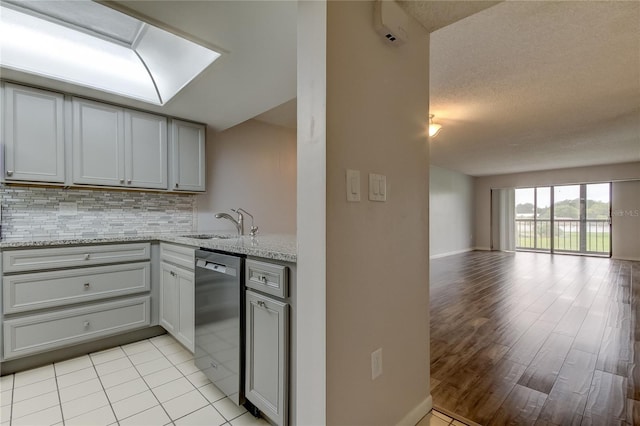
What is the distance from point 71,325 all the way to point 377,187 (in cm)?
260

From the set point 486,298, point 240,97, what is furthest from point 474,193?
point 240,97

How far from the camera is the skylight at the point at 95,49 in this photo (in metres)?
1.93

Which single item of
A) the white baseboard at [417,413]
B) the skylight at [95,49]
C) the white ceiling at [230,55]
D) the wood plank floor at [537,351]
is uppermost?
the skylight at [95,49]

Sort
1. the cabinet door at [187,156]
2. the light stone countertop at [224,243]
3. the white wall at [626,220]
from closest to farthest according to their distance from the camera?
the light stone countertop at [224,243] < the cabinet door at [187,156] < the white wall at [626,220]

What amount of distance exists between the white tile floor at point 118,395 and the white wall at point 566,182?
917 cm

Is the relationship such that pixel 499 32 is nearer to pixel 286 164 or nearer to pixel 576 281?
pixel 286 164

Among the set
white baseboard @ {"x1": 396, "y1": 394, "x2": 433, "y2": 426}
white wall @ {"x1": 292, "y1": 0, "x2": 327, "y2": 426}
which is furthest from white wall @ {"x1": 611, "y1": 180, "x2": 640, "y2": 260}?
white wall @ {"x1": 292, "y1": 0, "x2": 327, "y2": 426}

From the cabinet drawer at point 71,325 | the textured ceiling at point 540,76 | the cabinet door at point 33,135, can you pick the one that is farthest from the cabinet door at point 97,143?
the textured ceiling at point 540,76

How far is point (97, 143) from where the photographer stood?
8.36 ft

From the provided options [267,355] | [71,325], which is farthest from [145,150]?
[267,355]

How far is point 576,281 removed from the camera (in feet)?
15.0

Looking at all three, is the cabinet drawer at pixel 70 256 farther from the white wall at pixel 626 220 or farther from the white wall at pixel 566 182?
the white wall at pixel 626 220

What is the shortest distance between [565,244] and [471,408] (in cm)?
869

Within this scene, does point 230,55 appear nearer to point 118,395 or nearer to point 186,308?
point 186,308
